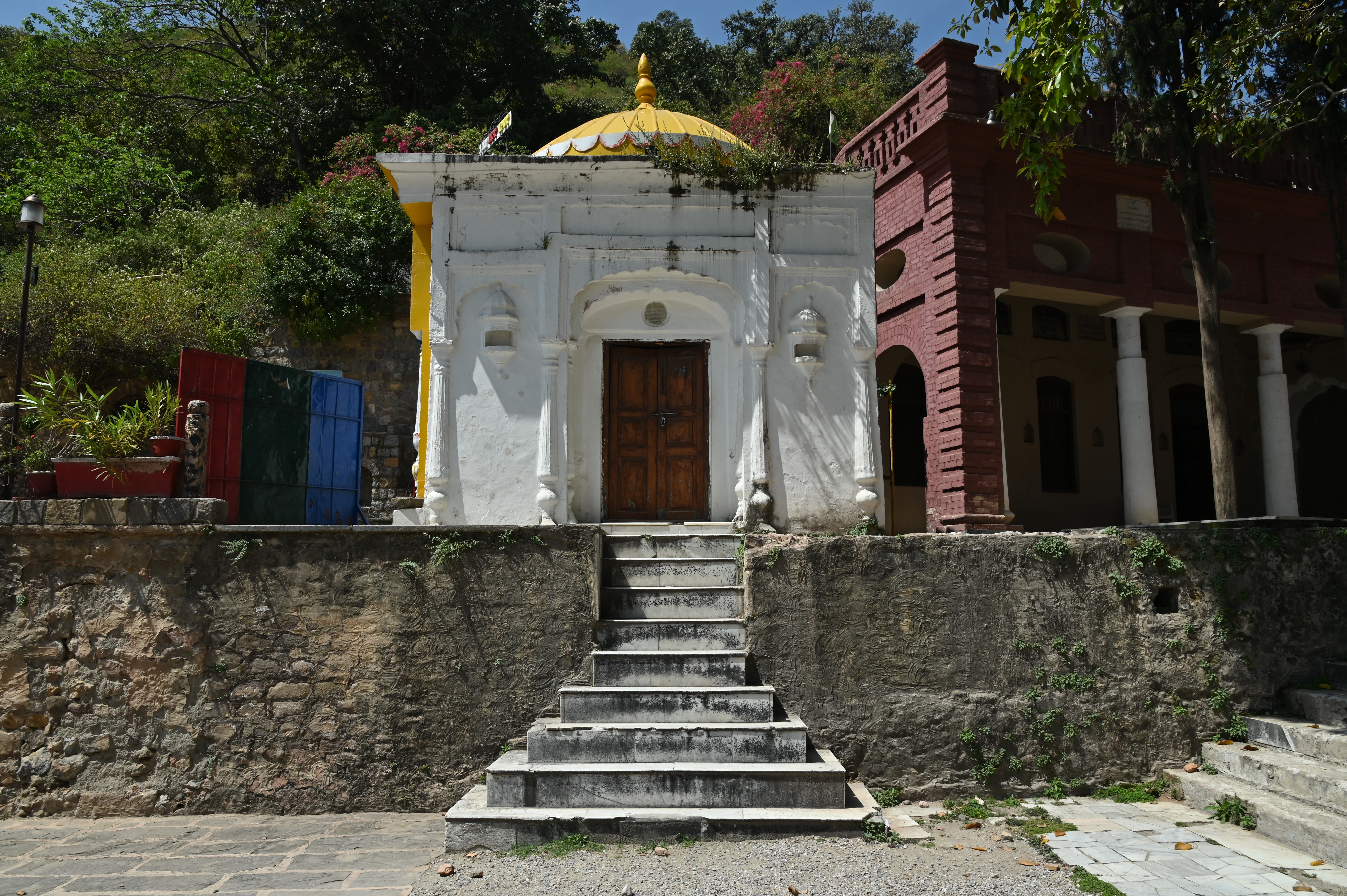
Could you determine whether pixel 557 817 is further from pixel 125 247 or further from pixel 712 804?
pixel 125 247

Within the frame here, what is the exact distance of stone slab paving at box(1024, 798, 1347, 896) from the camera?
493 centimetres

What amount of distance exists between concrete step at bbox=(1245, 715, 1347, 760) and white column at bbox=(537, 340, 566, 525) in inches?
237

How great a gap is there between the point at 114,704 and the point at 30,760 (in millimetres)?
702

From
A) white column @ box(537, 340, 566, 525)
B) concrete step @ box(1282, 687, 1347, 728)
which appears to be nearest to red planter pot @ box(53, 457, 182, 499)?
white column @ box(537, 340, 566, 525)

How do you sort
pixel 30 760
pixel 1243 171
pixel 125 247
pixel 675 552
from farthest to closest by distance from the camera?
pixel 125 247 → pixel 1243 171 → pixel 675 552 → pixel 30 760

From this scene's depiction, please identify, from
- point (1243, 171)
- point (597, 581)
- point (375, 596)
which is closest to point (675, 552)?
point (597, 581)

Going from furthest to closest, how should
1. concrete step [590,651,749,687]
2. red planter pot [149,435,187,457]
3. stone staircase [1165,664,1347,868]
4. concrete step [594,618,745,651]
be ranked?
red planter pot [149,435,187,457], concrete step [594,618,745,651], concrete step [590,651,749,687], stone staircase [1165,664,1347,868]

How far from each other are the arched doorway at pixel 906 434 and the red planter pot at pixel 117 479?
9855 millimetres

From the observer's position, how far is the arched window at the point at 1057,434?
14.3 m

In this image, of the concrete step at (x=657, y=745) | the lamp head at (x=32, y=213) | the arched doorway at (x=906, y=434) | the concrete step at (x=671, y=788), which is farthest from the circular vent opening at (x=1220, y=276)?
the lamp head at (x=32, y=213)

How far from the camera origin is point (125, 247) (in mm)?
18531

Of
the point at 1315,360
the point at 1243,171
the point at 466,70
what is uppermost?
the point at 466,70

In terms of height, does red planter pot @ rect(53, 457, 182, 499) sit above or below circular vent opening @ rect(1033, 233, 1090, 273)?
below

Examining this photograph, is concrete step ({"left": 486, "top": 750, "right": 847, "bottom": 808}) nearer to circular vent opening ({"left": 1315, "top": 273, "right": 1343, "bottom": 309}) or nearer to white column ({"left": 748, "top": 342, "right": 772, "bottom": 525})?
white column ({"left": 748, "top": 342, "right": 772, "bottom": 525})
